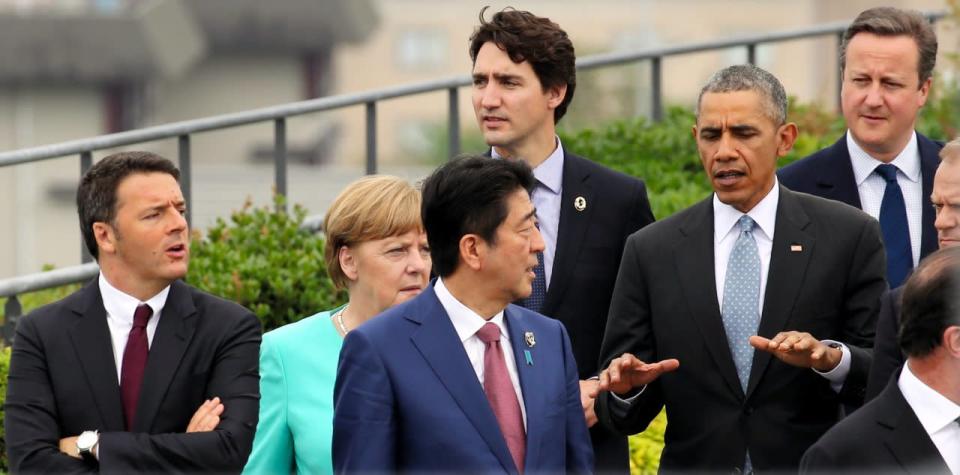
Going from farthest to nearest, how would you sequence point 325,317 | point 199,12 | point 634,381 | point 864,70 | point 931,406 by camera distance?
point 199,12 → point 864,70 → point 325,317 → point 634,381 → point 931,406

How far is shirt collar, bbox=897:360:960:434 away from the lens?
5.59 meters

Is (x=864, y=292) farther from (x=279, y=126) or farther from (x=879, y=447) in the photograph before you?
(x=279, y=126)

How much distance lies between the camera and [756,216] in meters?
6.86

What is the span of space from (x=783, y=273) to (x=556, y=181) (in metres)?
1.15

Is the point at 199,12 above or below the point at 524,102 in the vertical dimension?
above

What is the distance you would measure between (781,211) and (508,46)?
1329 millimetres

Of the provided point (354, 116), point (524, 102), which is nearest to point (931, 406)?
point (524, 102)

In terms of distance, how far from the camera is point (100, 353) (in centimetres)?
681

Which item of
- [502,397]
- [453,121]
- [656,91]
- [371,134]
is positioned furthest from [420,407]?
[656,91]

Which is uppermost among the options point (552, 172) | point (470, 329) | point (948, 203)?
point (552, 172)

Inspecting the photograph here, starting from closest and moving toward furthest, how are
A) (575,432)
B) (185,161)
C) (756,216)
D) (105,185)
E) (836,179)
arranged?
(575,432)
(756,216)
(105,185)
(836,179)
(185,161)

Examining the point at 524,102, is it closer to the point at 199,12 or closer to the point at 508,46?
the point at 508,46

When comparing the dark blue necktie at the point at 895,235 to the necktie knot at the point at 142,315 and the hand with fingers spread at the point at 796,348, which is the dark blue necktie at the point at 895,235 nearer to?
the hand with fingers spread at the point at 796,348

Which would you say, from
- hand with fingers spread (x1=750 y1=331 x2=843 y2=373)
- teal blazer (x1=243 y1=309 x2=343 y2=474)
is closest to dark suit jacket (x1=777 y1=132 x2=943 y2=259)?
hand with fingers spread (x1=750 y1=331 x2=843 y2=373)
